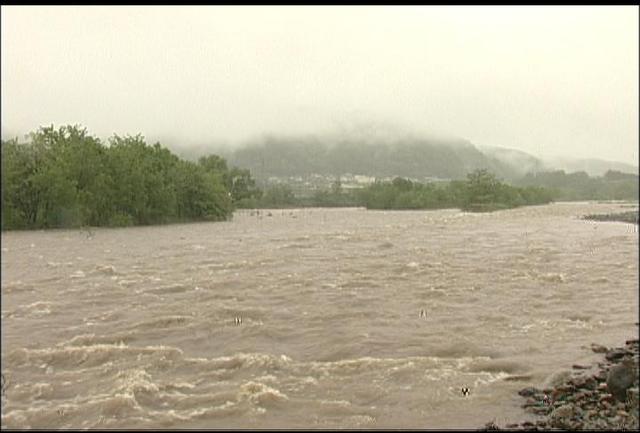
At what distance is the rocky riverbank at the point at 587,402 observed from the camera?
27.7 ft

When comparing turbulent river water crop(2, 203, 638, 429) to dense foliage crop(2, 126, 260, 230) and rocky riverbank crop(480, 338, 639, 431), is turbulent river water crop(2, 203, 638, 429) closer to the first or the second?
rocky riverbank crop(480, 338, 639, 431)

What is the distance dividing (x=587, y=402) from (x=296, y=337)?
6.98 metres

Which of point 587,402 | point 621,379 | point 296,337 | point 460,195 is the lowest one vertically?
point 296,337

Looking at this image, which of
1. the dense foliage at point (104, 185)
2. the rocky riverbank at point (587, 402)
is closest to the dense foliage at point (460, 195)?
the dense foliage at point (104, 185)

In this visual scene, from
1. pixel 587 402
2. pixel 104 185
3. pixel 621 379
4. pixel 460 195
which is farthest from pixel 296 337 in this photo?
pixel 460 195

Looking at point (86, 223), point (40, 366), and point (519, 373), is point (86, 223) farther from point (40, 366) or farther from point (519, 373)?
point (519, 373)

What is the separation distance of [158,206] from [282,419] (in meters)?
67.8

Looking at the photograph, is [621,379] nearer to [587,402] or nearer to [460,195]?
[587,402]

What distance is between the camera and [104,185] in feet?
211

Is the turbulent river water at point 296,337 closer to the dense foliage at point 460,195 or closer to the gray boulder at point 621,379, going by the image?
the gray boulder at point 621,379

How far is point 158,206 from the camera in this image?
243 ft

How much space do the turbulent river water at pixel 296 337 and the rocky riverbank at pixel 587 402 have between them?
0.44 meters

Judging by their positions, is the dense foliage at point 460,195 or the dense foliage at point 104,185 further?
the dense foliage at point 460,195

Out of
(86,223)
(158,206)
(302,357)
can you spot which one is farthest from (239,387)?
(158,206)
